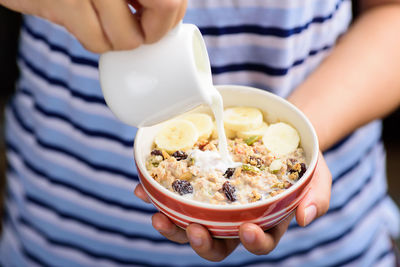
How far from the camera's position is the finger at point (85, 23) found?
53 centimetres

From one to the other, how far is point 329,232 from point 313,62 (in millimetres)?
449

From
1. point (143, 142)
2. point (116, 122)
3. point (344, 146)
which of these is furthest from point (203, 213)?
point (344, 146)

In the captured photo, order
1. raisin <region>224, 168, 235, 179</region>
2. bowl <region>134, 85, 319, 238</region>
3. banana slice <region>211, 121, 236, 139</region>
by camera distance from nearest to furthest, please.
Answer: bowl <region>134, 85, 319, 238</region>
raisin <region>224, 168, 235, 179</region>
banana slice <region>211, 121, 236, 139</region>

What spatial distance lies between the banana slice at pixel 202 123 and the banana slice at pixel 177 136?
0.7 inches

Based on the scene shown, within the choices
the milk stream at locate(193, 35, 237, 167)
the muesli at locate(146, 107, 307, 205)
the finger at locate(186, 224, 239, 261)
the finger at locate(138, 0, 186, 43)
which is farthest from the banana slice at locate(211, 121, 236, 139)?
the finger at locate(138, 0, 186, 43)

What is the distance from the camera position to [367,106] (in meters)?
1.02

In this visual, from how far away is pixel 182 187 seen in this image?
726mm

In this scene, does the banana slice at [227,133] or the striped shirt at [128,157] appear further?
the striped shirt at [128,157]

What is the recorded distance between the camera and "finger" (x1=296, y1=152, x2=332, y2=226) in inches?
28.5

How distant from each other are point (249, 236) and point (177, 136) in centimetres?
27

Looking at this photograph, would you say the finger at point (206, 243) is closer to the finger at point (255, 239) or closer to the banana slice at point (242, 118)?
the finger at point (255, 239)

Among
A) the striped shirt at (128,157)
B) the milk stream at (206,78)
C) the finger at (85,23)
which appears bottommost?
the striped shirt at (128,157)

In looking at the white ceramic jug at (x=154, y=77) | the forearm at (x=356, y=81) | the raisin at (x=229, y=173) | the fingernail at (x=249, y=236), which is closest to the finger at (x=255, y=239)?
the fingernail at (x=249, y=236)

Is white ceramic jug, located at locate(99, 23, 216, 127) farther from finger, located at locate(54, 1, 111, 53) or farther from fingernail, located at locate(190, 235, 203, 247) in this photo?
fingernail, located at locate(190, 235, 203, 247)
